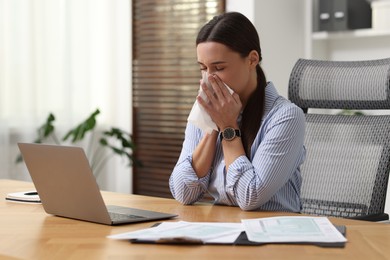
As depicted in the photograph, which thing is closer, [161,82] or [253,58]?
[253,58]

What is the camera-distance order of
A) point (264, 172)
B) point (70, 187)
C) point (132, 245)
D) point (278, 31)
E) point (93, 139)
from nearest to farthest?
point (132, 245), point (70, 187), point (264, 172), point (278, 31), point (93, 139)

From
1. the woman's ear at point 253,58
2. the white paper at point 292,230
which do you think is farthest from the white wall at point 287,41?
the white paper at point 292,230

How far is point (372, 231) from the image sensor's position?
71.3 inches

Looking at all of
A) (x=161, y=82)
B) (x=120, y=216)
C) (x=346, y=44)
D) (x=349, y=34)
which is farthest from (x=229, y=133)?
(x=161, y=82)

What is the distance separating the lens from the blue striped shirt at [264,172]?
85.6 inches

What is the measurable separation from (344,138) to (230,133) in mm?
576

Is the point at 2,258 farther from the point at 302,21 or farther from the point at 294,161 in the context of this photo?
the point at 302,21

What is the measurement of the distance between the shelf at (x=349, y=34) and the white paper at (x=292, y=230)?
2.54 meters

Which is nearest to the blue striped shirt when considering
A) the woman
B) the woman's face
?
the woman

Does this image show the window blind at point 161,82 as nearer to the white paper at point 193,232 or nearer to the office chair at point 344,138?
the office chair at point 344,138

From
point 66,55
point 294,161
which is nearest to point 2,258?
point 294,161

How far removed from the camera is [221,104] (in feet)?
7.57

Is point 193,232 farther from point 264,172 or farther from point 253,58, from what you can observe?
point 253,58

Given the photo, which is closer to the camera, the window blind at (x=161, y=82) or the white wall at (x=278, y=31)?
the white wall at (x=278, y=31)
